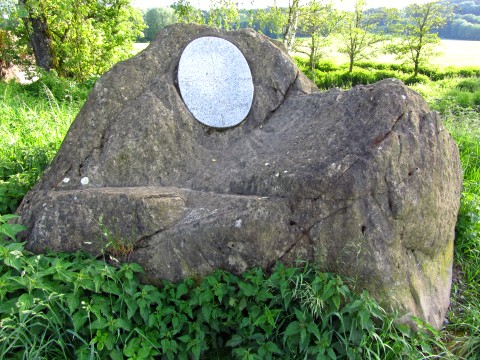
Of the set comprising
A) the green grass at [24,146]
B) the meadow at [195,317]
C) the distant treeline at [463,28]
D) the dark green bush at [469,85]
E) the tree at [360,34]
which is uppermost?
the green grass at [24,146]

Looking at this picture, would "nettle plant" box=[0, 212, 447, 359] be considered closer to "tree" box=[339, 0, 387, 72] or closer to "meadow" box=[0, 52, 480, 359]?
"meadow" box=[0, 52, 480, 359]

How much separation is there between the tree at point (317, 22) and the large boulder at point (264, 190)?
14608 millimetres

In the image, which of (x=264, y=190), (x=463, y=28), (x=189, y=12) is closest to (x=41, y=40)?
(x=189, y=12)

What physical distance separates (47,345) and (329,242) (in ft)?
6.47

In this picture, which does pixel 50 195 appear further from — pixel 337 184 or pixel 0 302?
pixel 337 184

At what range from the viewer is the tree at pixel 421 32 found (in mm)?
23734

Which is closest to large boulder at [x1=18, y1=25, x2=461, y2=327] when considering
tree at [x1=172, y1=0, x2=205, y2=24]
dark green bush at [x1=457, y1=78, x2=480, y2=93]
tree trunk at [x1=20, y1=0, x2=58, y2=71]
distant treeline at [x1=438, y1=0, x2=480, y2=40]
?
→ tree trunk at [x1=20, y1=0, x2=58, y2=71]

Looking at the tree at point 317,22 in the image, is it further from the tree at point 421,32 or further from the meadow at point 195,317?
the meadow at point 195,317

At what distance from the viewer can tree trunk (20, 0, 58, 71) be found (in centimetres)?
1060

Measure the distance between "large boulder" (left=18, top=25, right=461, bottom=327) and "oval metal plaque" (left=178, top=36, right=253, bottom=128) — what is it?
0.14 metres

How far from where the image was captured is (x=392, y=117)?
10.2 feet

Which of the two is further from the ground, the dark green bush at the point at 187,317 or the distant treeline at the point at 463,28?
the dark green bush at the point at 187,317

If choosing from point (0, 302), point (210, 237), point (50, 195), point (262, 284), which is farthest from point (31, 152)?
point (262, 284)

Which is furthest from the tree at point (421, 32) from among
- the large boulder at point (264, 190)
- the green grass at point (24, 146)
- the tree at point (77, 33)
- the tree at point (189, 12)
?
the large boulder at point (264, 190)
